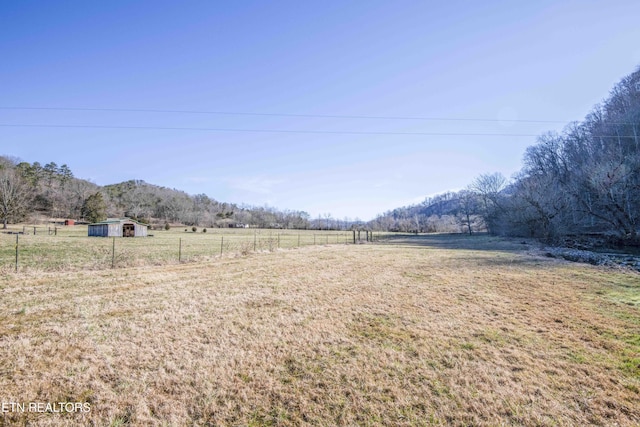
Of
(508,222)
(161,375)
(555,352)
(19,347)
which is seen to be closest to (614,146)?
(508,222)

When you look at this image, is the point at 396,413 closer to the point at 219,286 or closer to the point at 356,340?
the point at 356,340

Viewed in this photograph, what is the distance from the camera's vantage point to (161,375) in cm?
389

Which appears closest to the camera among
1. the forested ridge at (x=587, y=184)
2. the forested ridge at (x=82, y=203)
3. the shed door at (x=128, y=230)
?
the forested ridge at (x=587, y=184)

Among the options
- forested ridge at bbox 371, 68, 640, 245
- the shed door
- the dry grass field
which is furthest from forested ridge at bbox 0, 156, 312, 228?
forested ridge at bbox 371, 68, 640, 245

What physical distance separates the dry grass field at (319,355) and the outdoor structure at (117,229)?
4036 centimetres

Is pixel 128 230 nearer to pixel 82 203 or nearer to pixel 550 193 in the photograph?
pixel 82 203

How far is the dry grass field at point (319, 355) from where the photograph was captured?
322 cm

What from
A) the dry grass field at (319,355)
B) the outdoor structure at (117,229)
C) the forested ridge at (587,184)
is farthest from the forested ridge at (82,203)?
the forested ridge at (587,184)

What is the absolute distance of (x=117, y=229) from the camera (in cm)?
4259

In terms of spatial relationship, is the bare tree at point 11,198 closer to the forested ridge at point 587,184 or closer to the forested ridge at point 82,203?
the forested ridge at point 82,203

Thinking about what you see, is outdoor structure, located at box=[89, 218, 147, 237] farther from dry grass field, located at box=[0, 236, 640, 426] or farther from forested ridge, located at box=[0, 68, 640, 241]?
dry grass field, located at box=[0, 236, 640, 426]

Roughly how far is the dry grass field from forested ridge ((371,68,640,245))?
26.5 m

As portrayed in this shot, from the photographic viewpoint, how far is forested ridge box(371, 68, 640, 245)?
26.5 m

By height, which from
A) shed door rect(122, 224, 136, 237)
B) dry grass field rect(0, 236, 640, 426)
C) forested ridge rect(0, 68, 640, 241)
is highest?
forested ridge rect(0, 68, 640, 241)
